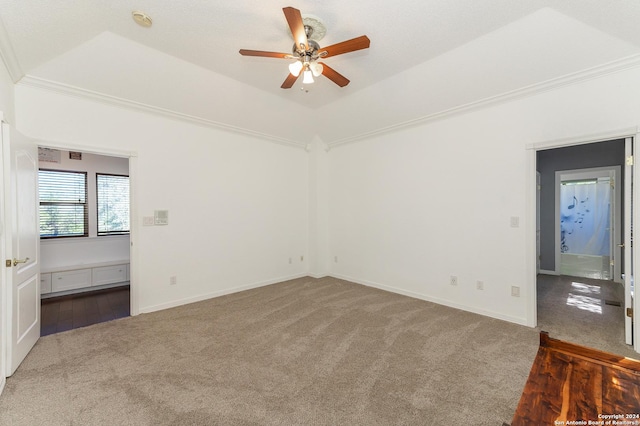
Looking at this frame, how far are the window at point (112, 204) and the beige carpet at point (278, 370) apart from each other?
9.04ft

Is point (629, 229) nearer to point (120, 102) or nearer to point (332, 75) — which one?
point (332, 75)

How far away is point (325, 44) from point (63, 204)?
540 cm

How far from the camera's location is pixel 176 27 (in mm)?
2602

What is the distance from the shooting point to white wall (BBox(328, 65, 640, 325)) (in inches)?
117

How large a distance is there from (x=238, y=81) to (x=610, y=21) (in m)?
3.86

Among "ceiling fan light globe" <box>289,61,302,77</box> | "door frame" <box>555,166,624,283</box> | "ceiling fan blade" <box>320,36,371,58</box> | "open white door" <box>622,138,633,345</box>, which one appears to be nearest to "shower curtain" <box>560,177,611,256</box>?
"door frame" <box>555,166,624,283</box>

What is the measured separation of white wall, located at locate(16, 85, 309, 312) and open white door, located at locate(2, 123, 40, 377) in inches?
24.7

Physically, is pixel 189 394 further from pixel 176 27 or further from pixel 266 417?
pixel 176 27

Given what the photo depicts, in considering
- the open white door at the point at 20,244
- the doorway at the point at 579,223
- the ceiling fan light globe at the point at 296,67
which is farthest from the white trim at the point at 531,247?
the open white door at the point at 20,244

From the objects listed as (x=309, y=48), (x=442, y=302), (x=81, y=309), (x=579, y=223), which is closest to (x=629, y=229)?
(x=442, y=302)

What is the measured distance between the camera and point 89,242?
16.4ft

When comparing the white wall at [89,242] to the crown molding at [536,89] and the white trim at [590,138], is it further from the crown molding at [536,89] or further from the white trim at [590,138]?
the white trim at [590,138]

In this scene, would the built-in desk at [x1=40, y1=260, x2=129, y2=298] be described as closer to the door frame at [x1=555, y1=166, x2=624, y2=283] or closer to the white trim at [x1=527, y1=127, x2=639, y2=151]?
the white trim at [x1=527, y1=127, x2=639, y2=151]

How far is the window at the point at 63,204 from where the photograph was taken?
15.5 ft
